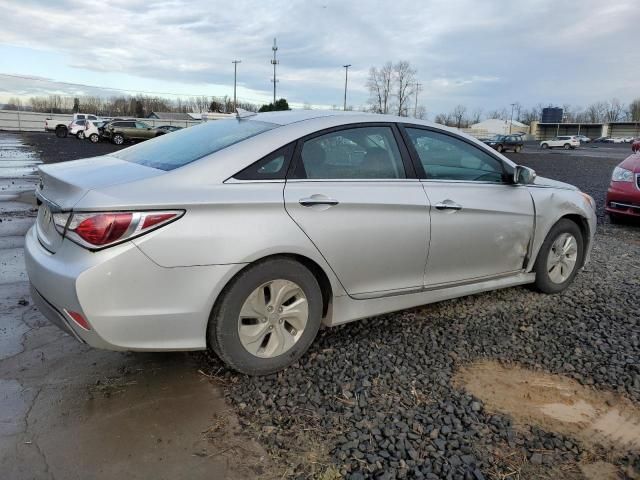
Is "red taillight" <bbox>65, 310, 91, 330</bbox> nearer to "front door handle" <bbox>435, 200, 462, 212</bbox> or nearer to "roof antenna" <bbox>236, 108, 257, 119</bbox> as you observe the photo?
"roof antenna" <bbox>236, 108, 257, 119</bbox>

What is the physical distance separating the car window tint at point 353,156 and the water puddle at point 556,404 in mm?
1445

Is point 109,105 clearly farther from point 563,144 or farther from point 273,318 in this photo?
point 273,318

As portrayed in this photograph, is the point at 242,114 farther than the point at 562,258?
No

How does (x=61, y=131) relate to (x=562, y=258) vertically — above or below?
above

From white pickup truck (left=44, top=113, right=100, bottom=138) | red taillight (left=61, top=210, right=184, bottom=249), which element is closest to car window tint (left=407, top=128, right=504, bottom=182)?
red taillight (left=61, top=210, right=184, bottom=249)

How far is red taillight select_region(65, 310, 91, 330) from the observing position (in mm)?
2644

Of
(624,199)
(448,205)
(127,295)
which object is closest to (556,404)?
(448,205)

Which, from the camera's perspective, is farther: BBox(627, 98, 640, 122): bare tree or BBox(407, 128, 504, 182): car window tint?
BBox(627, 98, 640, 122): bare tree

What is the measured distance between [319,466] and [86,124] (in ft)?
132

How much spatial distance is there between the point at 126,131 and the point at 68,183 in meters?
33.1

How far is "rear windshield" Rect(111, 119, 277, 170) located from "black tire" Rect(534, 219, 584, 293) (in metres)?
2.68

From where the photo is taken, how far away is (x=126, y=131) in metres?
33.3

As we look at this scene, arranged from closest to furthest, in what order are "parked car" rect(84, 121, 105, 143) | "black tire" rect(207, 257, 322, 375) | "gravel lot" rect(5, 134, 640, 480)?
"gravel lot" rect(5, 134, 640, 480), "black tire" rect(207, 257, 322, 375), "parked car" rect(84, 121, 105, 143)

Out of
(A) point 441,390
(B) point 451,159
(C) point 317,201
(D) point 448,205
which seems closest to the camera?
(A) point 441,390
